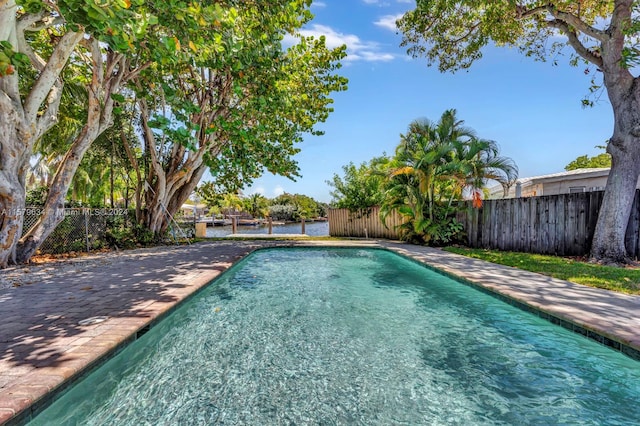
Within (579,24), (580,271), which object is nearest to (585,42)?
(579,24)

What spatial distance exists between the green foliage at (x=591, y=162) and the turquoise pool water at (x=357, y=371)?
2951 cm

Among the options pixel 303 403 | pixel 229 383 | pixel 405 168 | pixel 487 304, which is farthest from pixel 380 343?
pixel 405 168

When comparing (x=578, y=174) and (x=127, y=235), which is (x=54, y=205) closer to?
(x=127, y=235)

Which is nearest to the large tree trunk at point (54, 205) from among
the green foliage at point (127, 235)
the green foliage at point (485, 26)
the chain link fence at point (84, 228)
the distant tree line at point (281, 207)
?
the chain link fence at point (84, 228)

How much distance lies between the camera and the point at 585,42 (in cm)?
913

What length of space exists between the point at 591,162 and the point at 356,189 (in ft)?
81.5

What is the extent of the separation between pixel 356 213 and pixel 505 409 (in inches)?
509

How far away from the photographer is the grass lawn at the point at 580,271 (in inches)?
187

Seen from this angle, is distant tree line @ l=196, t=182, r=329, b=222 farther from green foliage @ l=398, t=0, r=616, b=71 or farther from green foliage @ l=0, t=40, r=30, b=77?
green foliage @ l=0, t=40, r=30, b=77

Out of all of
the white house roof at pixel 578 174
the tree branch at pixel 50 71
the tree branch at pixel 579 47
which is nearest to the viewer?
the tree branch at pixel 50 71

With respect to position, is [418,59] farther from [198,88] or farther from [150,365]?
[150,365]

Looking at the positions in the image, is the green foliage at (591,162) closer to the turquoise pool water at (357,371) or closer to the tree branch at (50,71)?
the turquoise pool water at (357,371)

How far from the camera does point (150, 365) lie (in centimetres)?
299

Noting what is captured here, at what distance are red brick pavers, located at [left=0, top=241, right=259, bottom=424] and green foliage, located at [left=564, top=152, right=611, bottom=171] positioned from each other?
31.7 metres
